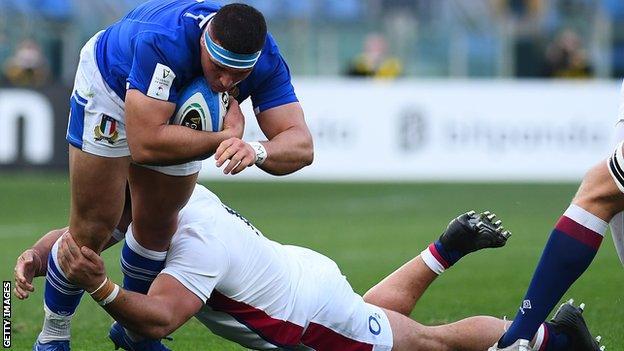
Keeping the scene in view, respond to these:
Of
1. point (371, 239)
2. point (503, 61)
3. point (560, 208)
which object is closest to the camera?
point (371, 239)

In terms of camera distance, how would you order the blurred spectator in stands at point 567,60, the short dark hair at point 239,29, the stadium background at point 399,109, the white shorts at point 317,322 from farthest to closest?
the blurred spectator in stands at point 567,60
the stadium background at point 399,109
the white shorts at point 317,322
the short dark hair at point 239,29

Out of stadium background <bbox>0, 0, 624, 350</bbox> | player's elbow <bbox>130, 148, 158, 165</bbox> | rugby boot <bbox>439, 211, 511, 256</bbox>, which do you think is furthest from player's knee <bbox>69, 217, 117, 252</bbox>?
stadium background <bbox>0, 0, 624, 350</bbox>

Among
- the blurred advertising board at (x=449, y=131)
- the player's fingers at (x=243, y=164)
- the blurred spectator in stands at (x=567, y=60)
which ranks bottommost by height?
the blurred advertising board at (x=449, y=131)

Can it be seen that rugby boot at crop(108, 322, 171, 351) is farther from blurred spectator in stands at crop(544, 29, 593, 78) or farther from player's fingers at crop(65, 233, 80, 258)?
blurred spectator in stands at crop(544, 29, 593, 78)

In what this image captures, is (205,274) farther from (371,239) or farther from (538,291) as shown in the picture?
(371,239)

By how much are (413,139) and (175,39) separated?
15.2m

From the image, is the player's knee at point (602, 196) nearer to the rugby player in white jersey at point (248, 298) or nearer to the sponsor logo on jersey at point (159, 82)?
the rugby player in white jersey at point (248, 298)

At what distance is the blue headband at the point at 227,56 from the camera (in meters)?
5.92

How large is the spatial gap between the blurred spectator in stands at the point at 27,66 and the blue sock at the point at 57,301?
15.0m

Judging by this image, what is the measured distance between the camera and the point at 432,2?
2412 centimetres

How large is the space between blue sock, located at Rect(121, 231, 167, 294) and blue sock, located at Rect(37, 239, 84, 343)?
10.8 inches

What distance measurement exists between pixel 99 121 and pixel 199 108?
2.10 feet

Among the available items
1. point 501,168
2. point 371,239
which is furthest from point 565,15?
point 371,239

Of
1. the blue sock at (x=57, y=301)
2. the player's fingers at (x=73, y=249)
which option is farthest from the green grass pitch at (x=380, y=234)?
the player's fingers at (x=73, y=249)
